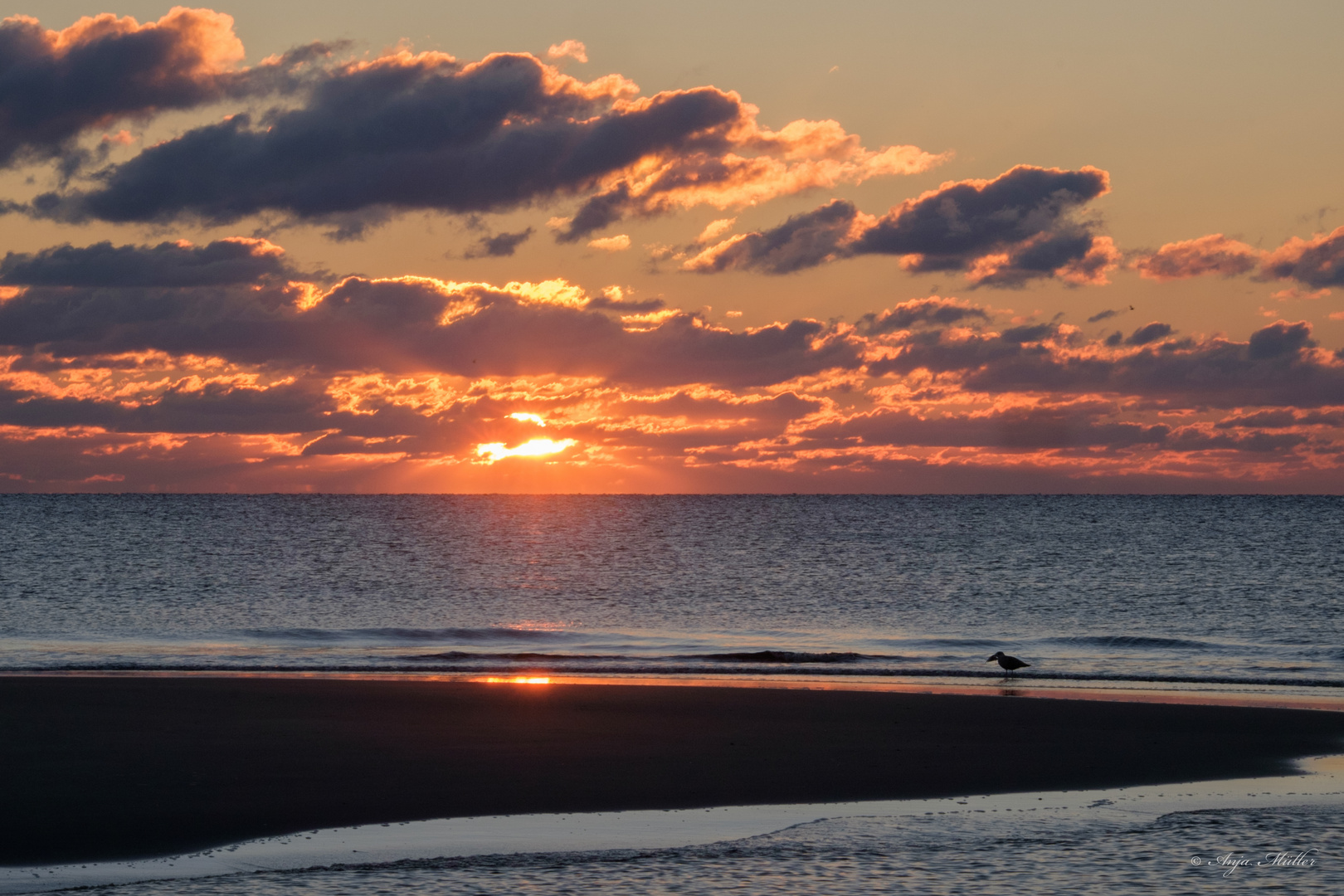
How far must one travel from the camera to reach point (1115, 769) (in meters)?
17.0

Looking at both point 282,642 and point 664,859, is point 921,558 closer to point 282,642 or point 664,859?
point 282,642

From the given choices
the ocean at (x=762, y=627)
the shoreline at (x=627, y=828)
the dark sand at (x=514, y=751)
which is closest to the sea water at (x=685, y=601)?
the ocean at (x=762, y=627)

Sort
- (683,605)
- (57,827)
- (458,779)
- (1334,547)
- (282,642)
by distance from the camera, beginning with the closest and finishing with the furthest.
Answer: (57,827) < (458,779) < (282,642) < (683,605) < (1334,547)

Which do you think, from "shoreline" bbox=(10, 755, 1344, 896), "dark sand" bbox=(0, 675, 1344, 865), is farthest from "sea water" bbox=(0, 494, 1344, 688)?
"shoreline" bbox=(10, 755, 1344, 896)

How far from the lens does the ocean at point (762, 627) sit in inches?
427

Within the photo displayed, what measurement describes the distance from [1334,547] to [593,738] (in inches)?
4099

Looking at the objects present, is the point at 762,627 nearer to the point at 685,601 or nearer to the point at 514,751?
the point at 685,601

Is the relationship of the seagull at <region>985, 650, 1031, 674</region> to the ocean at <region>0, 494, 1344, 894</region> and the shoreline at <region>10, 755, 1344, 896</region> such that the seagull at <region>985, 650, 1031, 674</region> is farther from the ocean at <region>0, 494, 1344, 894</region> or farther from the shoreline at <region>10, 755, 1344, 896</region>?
the shoreline at <region>10, 755, 1344, 896</region>

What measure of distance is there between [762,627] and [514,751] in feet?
96.7

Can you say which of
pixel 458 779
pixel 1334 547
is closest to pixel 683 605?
pixel 458 779

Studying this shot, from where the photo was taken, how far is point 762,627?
153ft

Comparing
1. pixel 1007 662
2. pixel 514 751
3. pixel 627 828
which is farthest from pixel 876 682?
pixel 627 828

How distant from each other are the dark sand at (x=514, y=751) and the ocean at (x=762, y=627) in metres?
2.55

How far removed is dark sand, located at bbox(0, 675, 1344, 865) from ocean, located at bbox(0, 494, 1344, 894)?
8.36 ft
